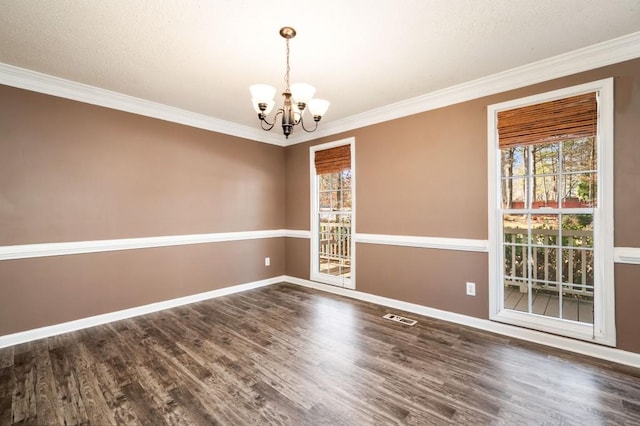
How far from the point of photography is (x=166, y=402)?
186 centimetres

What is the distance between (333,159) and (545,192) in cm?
262

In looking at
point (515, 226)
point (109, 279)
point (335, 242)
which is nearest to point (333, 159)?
point (335, 242)

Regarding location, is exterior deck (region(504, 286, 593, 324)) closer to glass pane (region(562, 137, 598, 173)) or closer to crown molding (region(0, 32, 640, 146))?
glass pane (region(562, 137, 598, 173))

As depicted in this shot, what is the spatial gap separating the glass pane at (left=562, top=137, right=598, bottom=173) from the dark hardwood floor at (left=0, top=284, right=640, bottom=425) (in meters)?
1.65

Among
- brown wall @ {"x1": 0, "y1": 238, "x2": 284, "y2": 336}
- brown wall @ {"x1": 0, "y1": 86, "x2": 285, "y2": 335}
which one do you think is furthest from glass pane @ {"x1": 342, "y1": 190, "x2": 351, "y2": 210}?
brown wall @ {"x1": 0, "y1": 238, "x2": 284, "y2": 336}

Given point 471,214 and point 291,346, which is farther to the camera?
point 471,214

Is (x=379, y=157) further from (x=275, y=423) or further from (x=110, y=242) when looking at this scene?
(x=110, y=242)

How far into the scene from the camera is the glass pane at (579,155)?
250 centimetres

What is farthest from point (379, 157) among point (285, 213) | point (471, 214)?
point (285, 213)

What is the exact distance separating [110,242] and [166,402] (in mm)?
2144

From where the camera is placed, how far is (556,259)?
317 centimetres

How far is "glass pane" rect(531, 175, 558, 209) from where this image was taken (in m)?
2.71

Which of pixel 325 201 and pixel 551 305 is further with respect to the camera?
pixel 325 201

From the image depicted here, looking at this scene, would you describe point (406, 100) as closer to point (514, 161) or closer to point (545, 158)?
point (514, 161)
